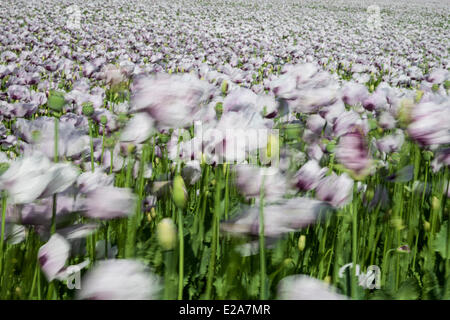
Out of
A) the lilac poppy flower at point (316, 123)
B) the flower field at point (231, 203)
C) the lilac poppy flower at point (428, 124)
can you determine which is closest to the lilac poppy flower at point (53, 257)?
the flower field at point (231, 203)

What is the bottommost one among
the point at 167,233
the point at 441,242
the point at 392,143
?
the point at 167,233

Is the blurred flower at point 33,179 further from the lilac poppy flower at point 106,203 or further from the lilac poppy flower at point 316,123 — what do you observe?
the lilac poppy flower at point 316,123

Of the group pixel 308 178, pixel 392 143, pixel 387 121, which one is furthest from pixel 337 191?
pixel 387 121

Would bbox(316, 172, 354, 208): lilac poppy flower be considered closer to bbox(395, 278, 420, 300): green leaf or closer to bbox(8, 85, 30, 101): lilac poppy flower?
bbox(395, 278, 420, 300): green leaf

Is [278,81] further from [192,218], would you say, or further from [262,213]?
[262,213]

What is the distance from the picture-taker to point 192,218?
5.09 ft

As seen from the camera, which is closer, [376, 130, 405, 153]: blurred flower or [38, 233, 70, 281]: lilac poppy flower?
[38, 233, 70, 281]: lilac poppy flower

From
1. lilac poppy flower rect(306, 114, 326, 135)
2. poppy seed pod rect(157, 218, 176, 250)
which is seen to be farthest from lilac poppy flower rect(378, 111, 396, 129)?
poppy seed pod rect(157, 218, 176, 250)

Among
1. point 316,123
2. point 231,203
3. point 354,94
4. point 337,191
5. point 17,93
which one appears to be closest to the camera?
point 337,191

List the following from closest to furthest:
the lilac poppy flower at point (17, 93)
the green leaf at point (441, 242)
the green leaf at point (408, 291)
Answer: the green leaf at point (408, 291) → the green leaf at point (441, 242) → the lilac poppy flower at point (17, 93)

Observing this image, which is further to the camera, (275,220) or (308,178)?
(308,178)

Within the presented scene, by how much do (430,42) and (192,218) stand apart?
32.2 ft

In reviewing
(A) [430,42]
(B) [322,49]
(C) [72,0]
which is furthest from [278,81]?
(C) [72,0]

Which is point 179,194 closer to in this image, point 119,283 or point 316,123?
point 119,283
